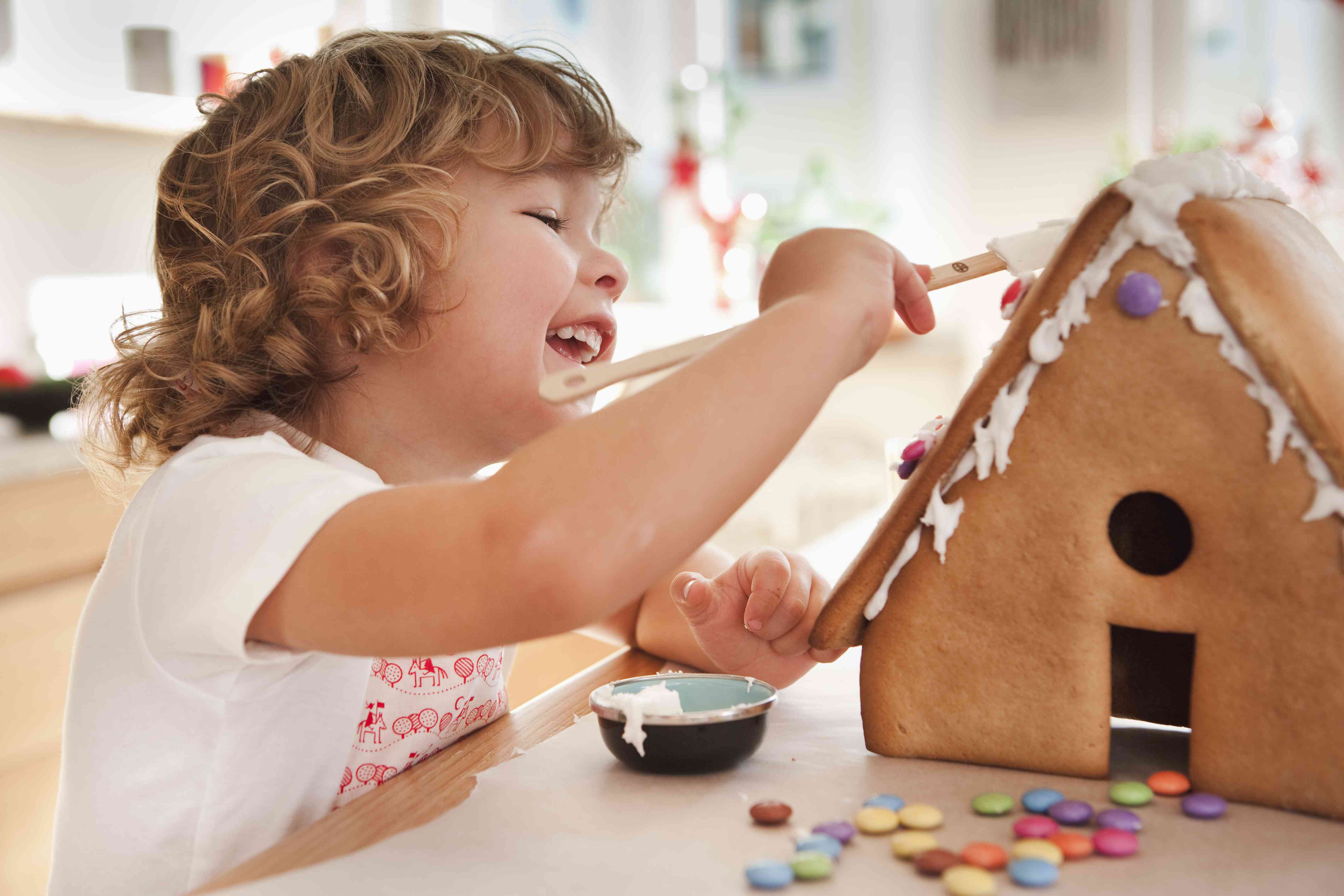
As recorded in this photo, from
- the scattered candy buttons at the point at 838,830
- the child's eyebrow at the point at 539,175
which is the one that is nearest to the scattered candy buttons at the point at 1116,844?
the scattered candy buttons at the point at 838,830

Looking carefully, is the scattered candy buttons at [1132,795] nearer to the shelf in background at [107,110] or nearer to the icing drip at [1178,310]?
the icing drip at [1178,310]

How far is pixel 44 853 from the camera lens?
1.92m

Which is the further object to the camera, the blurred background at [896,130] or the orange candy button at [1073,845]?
the blurred background at [896,130]

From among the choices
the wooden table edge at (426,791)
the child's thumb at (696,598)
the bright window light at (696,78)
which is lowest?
the wooden table edge at (426,791)

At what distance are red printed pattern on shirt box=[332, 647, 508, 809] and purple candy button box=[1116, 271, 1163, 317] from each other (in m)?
0.46

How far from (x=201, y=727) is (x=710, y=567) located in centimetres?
44

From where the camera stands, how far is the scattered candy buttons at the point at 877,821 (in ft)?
1.67

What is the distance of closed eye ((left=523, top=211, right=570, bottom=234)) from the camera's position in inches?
34.2

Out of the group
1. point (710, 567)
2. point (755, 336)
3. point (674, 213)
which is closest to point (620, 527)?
point (755, 336)

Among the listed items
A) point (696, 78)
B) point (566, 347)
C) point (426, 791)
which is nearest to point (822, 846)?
point (426, 791)

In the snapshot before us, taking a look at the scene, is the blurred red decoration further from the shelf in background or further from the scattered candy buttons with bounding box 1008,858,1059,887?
the scattered candy buttons with bounding box 1008,858,1059,887

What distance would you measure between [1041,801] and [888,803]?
71 mm

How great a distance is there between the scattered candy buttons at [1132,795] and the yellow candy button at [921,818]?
3.4 inches

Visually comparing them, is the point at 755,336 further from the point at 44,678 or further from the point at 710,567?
the point at 44,678
